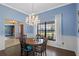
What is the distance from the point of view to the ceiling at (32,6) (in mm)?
2523

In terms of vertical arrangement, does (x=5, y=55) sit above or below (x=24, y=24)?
below

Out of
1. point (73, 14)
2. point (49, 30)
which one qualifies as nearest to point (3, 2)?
point (49, 30)

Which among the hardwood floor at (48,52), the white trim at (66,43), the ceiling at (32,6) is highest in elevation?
the ceiling at (32,6)

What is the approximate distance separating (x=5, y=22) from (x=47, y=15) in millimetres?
946

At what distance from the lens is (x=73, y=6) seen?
98.3 inches

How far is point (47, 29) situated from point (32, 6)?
62 cm

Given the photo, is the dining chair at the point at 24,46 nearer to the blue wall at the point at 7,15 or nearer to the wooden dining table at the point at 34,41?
the wooden dining table at the point at 34,41

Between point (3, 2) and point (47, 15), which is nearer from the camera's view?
point (3, 2)

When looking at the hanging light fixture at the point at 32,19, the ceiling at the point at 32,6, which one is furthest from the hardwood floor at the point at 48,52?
the ceiling at the point at 32,6

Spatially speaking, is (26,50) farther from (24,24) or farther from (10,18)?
(10,18)

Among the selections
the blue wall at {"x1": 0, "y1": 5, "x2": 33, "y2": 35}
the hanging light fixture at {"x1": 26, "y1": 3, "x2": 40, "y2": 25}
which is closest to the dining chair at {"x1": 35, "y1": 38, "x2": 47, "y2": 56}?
the blue wall at {"x1": 0, "y1": 5, "x2": 33, "y2": 35}

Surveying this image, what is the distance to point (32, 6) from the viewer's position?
257 cm

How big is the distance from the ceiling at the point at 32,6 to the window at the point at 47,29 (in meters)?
0.32

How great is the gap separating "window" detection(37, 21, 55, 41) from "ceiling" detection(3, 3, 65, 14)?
32 cm
